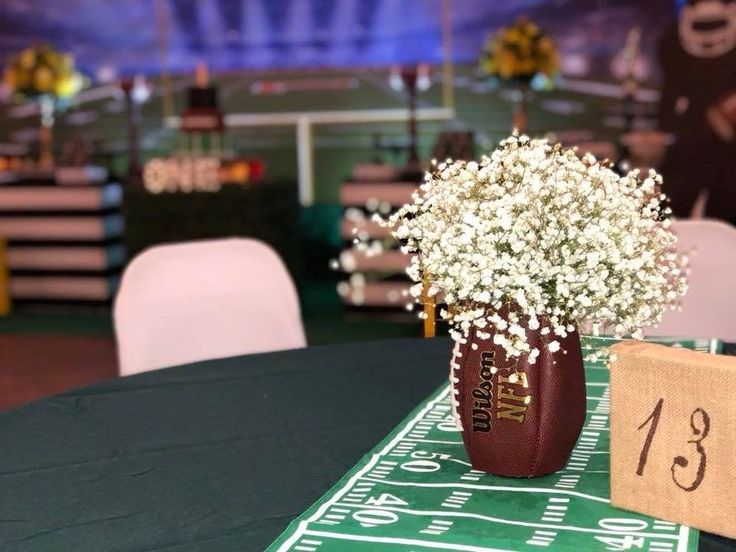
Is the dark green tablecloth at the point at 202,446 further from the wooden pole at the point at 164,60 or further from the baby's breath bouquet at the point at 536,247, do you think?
the wooden pole at the point at 164,60

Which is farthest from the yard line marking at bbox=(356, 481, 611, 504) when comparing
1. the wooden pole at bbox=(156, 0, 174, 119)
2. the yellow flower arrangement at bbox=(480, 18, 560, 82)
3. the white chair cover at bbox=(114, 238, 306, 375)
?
the wooden pole at bbox=(156, 0, 174, 119)

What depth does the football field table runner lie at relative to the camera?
1264 mm

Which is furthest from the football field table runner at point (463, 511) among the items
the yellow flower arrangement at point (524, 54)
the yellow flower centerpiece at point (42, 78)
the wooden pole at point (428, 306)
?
the yellow flower centerpiece at point (42, 78)

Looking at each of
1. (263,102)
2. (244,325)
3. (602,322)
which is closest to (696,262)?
(244,325)

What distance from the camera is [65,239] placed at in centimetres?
677

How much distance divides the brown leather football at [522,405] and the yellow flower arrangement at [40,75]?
20.4ft

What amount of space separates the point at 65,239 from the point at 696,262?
16.0 ft

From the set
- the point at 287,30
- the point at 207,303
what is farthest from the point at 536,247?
the point at 287,30

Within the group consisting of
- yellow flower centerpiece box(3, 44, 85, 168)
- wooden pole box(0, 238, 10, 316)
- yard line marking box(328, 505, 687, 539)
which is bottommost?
wooden pole box(0, 238, 10, 316)

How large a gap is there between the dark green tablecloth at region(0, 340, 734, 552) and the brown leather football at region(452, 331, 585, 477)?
0.22 metres

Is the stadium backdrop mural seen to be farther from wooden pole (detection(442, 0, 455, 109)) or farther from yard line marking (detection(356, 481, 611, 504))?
yard line marking (detection(356, 481, 611, 504))

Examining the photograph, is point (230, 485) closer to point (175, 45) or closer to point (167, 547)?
point (167, 547)

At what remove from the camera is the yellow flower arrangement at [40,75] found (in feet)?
23.3

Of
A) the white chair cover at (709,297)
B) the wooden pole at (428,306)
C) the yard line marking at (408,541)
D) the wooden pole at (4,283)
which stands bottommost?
the wooden pole at (4,283)
